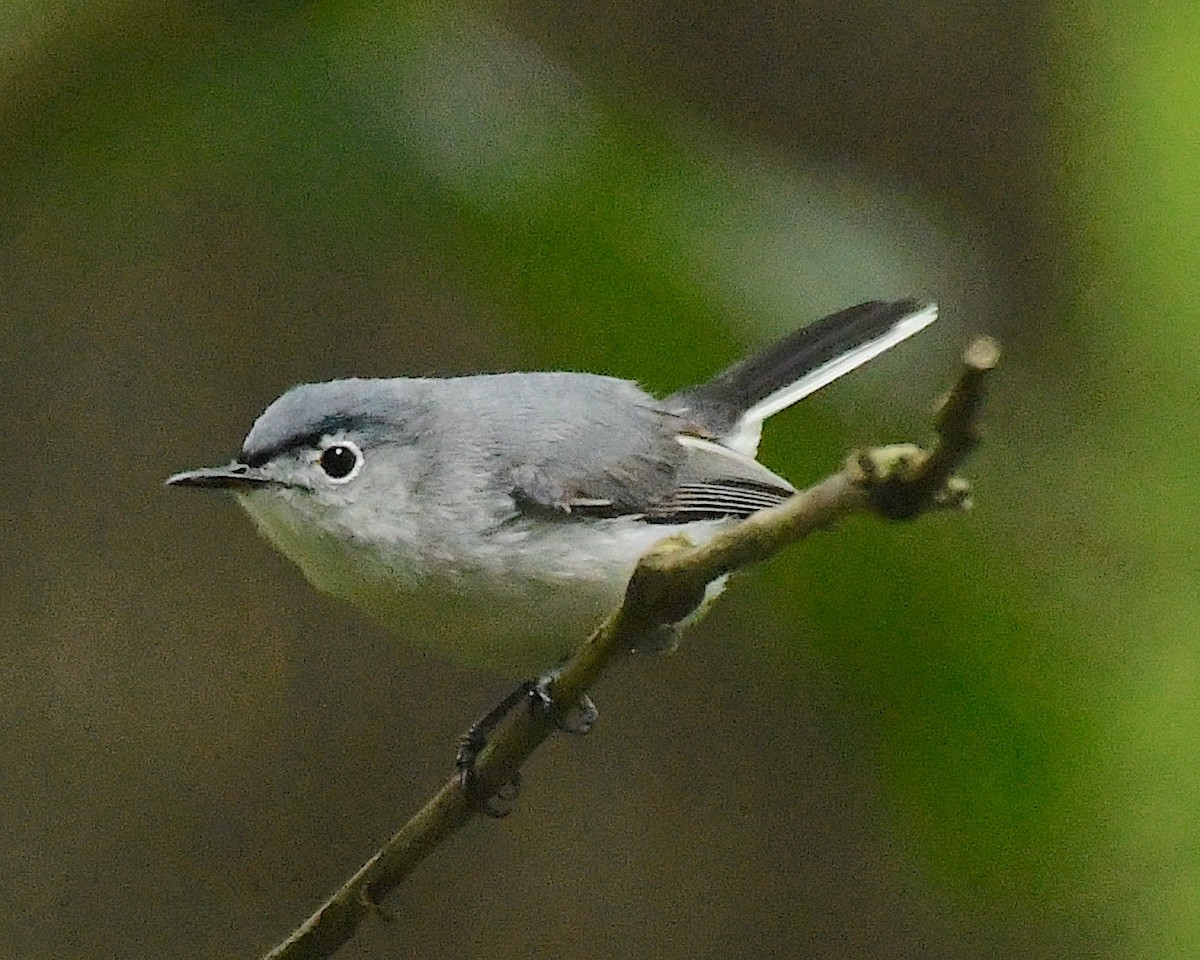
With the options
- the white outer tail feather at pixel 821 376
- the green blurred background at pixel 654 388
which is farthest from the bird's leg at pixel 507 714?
the white outer tail feather at pixel 821 376

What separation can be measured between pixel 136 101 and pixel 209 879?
179cm

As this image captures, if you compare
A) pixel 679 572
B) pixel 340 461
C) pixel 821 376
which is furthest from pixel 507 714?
pixel 679 572

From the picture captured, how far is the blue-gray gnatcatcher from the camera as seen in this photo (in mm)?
1455

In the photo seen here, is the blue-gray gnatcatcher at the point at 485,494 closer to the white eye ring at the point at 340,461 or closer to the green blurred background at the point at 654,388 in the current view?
the white eye ring at the point at 340,461

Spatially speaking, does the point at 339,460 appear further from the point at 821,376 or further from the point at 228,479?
the point at 821,376

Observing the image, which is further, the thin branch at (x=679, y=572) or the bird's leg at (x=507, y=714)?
the bird's leg at (x=507, y=714)

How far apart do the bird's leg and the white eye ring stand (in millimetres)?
283

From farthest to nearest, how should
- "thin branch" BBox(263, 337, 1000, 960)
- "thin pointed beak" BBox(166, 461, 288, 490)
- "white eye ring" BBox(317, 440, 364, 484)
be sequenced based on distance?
"white eye ring" BBox(317, 440, 364, 484) < "thin pointed beak" BBox(166, 461, 288, 490) < "thin branch" BBox(263, 337, 1000, 960)

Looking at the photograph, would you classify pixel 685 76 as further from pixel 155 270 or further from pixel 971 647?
pixel 971 647

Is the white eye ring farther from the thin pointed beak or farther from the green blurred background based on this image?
the green blurred background

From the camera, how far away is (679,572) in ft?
3.14

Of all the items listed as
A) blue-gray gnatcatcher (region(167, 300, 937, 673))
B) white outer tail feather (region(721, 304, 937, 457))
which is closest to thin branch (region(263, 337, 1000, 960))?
blue-gray gnatcatcher (region(167, 300, 937, 673))

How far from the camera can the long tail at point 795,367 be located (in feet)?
5.74

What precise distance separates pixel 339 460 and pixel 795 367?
63cm
